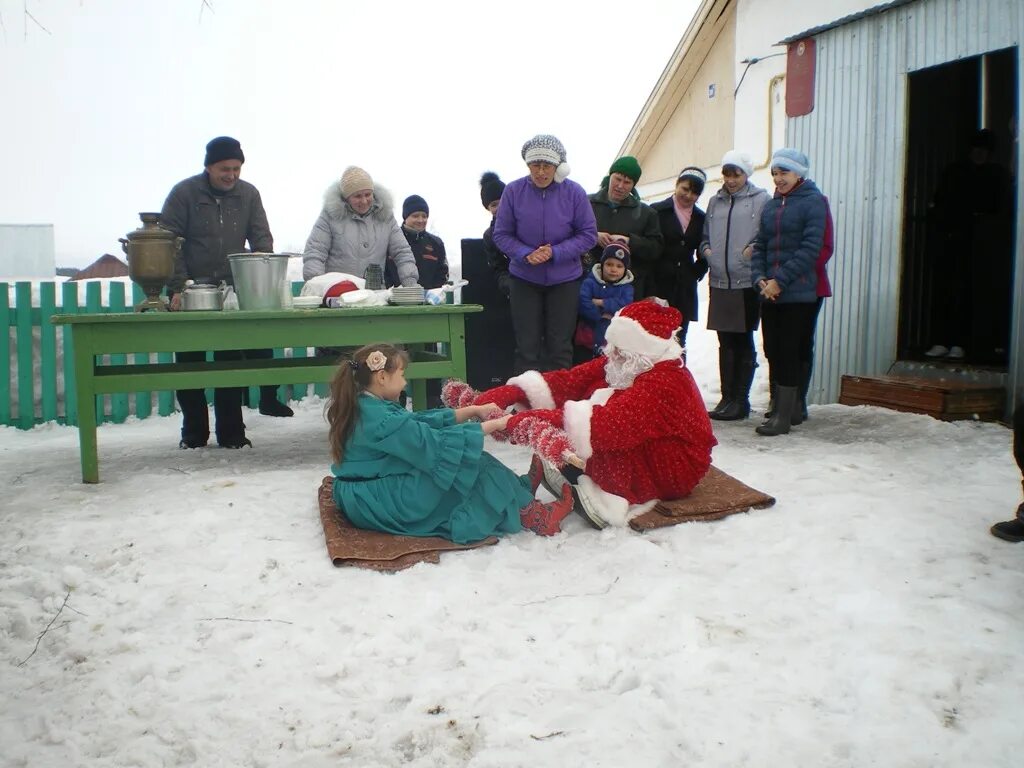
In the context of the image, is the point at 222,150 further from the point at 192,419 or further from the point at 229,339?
the point at 192,419

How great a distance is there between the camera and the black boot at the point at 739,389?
6.32 metres

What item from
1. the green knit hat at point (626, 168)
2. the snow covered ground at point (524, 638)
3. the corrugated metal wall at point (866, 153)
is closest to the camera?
the snow covered ground at point (524, 638)

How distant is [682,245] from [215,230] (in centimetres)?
331

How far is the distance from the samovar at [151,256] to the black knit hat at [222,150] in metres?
0.65

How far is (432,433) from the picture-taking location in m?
3.58

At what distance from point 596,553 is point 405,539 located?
2.62ft

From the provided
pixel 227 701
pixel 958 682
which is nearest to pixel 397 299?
pixel 227 701

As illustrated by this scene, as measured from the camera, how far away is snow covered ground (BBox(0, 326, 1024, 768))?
2.18 m

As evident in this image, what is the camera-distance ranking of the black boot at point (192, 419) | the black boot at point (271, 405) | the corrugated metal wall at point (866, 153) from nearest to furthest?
the black boot at point (192, 419)
the corrugated metal wall at point (866, 153)
the black boot at point (271, 405)

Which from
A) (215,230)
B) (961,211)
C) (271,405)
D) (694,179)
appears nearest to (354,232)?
(215,230)

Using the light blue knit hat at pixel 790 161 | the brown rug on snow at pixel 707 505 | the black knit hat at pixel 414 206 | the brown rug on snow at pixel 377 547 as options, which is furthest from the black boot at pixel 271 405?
the light blue knit hat at pixel 790 161

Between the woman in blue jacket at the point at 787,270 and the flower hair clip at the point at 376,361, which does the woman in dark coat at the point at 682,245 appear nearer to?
the woman in blue jacket at the point at 787,270

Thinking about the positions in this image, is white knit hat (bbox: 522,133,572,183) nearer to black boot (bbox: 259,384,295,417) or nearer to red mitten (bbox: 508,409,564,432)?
red mitten (bbox: 508,409,564,432)

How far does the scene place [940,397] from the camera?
588 cm
